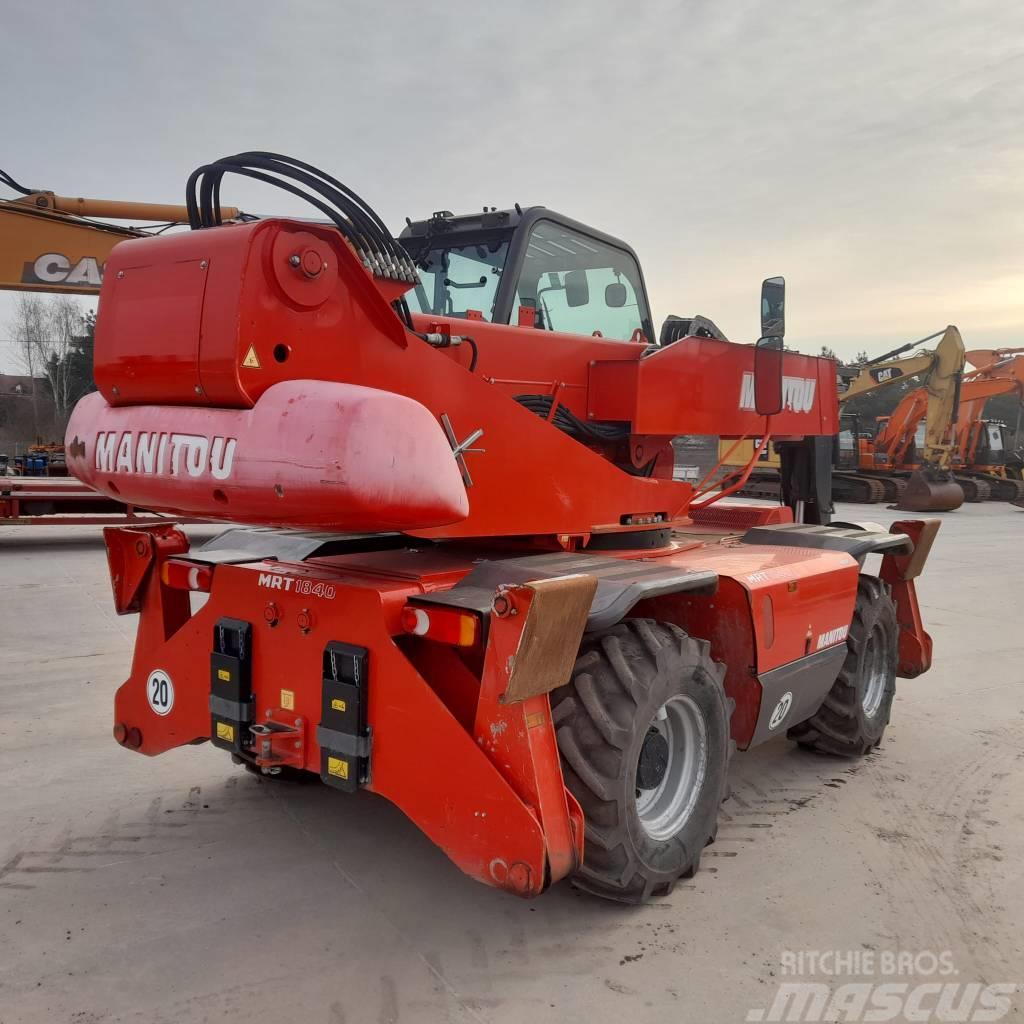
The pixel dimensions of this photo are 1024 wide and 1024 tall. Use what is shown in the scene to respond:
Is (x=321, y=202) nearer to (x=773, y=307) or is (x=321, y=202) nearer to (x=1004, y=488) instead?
(x=773, y=307)

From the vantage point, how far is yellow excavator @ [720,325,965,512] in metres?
22.6

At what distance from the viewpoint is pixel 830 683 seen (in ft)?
15.8

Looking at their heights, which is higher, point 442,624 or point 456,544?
point 456,544

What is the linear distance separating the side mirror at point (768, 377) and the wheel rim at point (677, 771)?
1.96 meters

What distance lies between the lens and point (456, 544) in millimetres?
4309

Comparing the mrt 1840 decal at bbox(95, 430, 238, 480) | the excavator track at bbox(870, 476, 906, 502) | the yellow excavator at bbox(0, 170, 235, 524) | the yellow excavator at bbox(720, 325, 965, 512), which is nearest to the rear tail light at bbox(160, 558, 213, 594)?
the mrt 1840 decal at bbox(95, 430, 238, 480)

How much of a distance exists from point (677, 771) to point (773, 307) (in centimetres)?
235

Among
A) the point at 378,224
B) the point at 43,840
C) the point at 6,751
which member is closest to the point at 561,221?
the point at 378,224

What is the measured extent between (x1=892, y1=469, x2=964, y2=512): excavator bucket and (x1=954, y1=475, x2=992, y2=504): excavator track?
2970 mm

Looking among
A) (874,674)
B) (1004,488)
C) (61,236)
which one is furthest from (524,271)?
(1004,488)

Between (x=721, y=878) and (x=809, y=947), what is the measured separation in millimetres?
519

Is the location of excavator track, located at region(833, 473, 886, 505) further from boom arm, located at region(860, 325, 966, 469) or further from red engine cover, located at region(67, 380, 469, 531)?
red engine cover, located at region(67, 380, 469, 531)

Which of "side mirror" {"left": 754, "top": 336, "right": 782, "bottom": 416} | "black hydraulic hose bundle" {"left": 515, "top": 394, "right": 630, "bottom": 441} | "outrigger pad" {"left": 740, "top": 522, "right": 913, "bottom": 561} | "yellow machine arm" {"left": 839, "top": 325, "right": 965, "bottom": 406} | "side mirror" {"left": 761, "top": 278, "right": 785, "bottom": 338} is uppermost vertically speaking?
"yellow machine arm" {"left": 839, "top": 325, "right": 965, "bottom": 406}

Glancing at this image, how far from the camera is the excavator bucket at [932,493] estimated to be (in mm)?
22594
